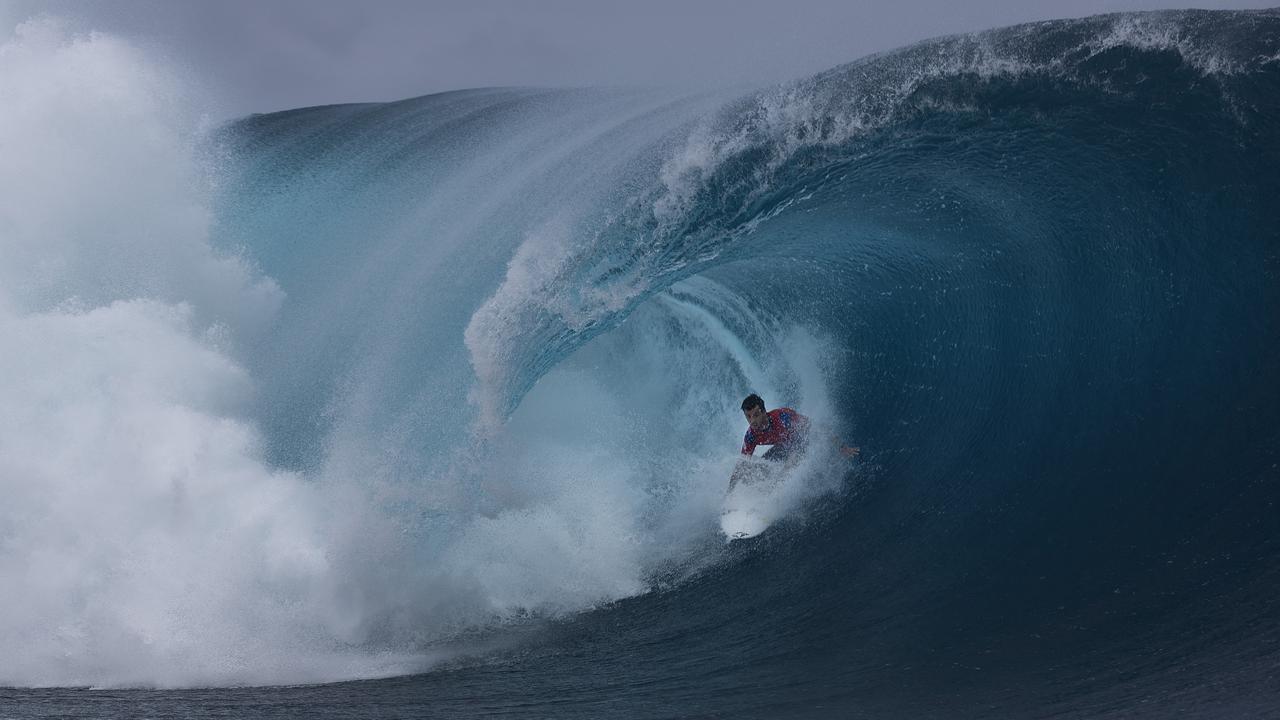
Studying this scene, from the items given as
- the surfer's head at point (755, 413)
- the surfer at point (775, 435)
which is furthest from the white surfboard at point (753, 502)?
the surfer's head at point (755, 413)

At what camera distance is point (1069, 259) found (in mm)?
9602

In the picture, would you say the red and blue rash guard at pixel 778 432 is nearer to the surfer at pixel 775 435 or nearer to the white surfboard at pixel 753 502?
the surfer at pixel 775 435

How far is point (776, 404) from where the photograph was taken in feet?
38.3

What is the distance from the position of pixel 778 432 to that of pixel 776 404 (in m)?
2.49

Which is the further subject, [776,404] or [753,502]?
[776,404]

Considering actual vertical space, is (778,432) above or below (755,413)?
below

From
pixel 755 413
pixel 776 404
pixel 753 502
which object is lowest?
pixel 753 502

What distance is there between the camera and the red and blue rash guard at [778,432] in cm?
919

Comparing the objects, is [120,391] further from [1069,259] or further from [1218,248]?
[1218,248]

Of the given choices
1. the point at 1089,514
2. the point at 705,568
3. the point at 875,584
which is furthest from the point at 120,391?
the point at 1089,514

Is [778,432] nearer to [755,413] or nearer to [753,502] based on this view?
[755,413]

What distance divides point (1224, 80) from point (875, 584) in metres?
5.31

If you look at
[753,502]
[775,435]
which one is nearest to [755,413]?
[775,435]

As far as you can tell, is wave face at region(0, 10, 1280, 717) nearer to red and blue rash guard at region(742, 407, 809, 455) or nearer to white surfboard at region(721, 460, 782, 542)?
white surfboard at region(721, 460, 782, 542)
